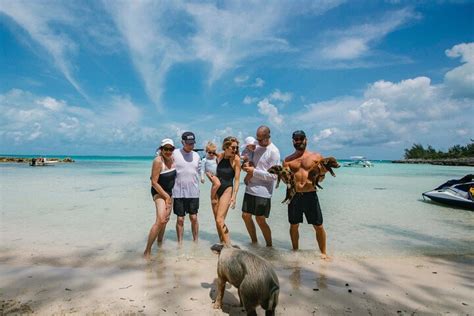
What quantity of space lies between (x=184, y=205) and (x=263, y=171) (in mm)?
1763

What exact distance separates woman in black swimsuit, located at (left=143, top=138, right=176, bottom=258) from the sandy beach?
568 millimetres

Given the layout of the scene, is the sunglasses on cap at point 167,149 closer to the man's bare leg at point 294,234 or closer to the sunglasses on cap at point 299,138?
the sunglasses on cap at point 299,138

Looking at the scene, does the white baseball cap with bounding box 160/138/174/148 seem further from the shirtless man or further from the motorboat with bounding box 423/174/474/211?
the motorboat with bounding box 423/174/474/211

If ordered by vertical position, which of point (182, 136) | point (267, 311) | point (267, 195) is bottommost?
point (267, 311)

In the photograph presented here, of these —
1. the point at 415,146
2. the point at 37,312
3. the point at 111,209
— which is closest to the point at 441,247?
the point at 37,312

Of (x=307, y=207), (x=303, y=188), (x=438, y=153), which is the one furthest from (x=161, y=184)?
(x=438, y=153)

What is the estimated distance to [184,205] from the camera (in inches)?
235

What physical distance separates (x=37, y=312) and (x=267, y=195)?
12.6 feet

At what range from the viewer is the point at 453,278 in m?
4.60

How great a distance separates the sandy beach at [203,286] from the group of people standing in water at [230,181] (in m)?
0.69

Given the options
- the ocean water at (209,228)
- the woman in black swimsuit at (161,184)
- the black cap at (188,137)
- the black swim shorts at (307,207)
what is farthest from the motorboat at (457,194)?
the woman in black swimsuit at (161,184)

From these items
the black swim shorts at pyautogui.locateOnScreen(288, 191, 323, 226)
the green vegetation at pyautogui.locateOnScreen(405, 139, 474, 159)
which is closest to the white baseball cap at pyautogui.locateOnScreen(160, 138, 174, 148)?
the black swim shorts at pyautogui.locateOnScreen(288, 191, 323, 226)

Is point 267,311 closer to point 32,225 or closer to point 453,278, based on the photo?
point 453,278

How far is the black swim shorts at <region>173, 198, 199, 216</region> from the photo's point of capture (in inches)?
233
